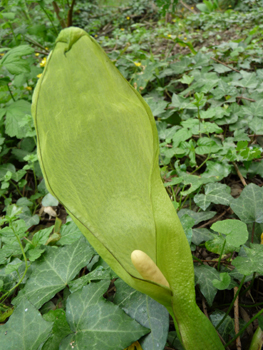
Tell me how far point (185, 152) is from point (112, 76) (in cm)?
71

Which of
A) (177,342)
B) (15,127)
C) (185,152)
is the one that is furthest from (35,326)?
(15,127)

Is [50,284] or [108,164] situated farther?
[50,284]

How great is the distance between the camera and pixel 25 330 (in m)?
0.62

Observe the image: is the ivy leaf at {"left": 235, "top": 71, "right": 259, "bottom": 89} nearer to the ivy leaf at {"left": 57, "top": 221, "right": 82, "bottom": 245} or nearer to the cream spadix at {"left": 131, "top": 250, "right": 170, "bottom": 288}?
the ivy leaf at {"left": 57, "top": 221, "right": 82, "bottom": 245}

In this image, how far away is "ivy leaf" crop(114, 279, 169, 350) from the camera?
60 cm

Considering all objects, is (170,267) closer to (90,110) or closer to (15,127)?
(90,110)

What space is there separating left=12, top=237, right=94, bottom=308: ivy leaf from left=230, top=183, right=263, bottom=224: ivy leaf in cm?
53

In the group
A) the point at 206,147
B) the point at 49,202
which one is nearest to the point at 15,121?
the point at 49,202

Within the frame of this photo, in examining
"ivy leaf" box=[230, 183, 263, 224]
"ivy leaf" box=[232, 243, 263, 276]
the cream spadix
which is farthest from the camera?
"ivy leaf" box=[230, 183, 263, 224]

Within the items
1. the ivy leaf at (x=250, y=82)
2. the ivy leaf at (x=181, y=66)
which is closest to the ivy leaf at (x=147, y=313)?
the ivy leaf at (x=250, y=82)

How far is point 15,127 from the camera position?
4.78 ft

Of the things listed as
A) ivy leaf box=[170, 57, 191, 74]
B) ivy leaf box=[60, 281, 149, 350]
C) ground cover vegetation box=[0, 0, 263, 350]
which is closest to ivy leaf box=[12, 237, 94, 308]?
ground cover vegetation box=[0, 0, 263, 350]

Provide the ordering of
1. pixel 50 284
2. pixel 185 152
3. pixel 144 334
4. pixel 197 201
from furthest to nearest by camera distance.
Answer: pixel 185 152 → pixel 197 201 → pixel 50 284 → pixel 144 334

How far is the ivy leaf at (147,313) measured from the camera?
1.96 ft
